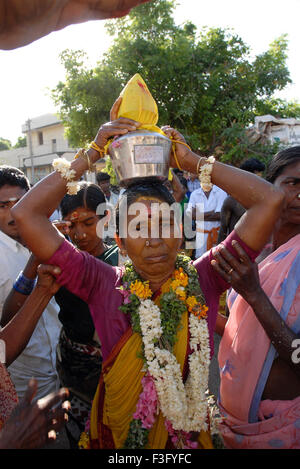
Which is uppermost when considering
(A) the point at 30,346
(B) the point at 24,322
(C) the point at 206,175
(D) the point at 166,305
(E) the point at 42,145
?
(E) the point at 42,145

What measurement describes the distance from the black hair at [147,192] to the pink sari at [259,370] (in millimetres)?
868

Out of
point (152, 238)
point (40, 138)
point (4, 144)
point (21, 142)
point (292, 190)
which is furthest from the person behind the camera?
point (4, 144)

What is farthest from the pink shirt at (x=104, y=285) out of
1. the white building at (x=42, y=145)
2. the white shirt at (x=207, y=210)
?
the white building at (x=42, y=145)

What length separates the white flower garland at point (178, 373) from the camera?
182 centimetres

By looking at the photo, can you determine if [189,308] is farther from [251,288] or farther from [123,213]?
[123,213]

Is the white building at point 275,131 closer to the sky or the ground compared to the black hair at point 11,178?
closer to the sky

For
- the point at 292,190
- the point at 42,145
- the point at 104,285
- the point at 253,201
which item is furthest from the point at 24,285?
the point at 42,145

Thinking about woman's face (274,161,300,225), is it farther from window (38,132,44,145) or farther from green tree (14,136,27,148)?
green tree (14,136,27,148)

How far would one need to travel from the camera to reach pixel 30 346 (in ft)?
9.00

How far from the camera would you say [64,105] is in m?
13.2

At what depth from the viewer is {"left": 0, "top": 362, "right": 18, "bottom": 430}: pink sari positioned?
1.84 meters

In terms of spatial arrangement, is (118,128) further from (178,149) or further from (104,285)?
(104,285)

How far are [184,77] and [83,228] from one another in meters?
9.71

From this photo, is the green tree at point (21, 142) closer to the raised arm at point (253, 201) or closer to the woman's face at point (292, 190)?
the woman's face at point (292, 190)
